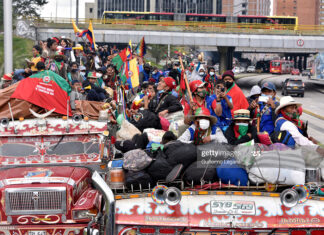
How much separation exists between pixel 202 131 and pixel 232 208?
5.90 ft

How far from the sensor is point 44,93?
1036cm

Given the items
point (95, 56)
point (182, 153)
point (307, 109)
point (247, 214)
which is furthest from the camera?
point (307, 109)

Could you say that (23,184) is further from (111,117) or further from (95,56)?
(95,56)

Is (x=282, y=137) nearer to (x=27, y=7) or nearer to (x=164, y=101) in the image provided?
(x=164, y=101)

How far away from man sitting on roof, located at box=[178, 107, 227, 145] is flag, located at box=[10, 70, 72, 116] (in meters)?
2.57

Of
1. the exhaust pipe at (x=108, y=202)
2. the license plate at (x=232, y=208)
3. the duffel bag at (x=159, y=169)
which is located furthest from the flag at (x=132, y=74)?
the exhaust pipe at (x=108, y=202)

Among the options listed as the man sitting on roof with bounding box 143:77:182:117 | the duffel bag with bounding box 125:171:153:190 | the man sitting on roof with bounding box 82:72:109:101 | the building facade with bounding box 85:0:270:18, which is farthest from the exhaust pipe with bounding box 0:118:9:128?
the building facade with bounding box 85:0:270:18

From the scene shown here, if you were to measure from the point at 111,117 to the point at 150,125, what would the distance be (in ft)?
3.86

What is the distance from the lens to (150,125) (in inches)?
460

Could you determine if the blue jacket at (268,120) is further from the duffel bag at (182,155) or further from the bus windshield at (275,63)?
the bus windshield at (275,63)

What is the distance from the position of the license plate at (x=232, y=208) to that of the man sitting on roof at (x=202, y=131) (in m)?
1.54

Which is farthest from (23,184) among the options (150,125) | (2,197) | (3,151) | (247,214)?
(150,125)

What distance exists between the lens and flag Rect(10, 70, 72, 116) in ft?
33.7

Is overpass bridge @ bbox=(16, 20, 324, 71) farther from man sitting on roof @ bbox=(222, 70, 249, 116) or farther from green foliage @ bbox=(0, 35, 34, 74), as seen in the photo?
man sitting on roof @ bbox=(222, 70, 249, 116)
